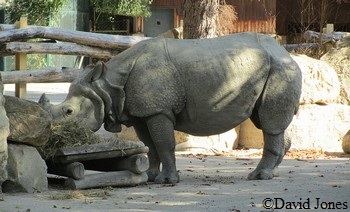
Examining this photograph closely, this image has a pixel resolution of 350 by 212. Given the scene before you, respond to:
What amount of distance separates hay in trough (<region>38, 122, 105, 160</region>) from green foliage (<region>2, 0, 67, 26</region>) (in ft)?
65.6

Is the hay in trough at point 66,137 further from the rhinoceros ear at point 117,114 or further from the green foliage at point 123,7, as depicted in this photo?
the green foliage at point 123,7

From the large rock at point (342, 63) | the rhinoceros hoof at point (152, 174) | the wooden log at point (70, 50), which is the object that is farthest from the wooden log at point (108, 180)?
the large rock at point (342, 63)

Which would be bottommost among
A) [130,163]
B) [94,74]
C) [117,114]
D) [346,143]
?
[346,143]

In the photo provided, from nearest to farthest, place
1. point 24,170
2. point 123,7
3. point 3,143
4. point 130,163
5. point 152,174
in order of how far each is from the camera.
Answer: point 3,143, point 24,170, point 130,163, point 152,174, point 123,7

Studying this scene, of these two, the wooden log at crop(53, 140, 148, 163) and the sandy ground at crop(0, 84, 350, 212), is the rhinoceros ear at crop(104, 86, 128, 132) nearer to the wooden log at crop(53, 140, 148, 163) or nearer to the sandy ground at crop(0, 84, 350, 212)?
the wooden log at crop(53, 140, 148, 163)

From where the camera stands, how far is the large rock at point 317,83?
1502 cm

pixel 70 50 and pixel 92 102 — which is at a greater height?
pixel 92 102

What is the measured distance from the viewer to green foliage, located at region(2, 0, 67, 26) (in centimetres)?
2967

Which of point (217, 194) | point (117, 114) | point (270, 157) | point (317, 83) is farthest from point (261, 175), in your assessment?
point (317, 83)

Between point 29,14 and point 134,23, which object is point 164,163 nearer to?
point 29,14

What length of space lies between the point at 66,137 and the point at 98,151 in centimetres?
38

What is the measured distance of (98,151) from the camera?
9805 mm

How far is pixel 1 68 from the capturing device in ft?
94.2

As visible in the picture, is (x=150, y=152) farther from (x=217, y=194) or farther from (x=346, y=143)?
(x=346, y=143)
